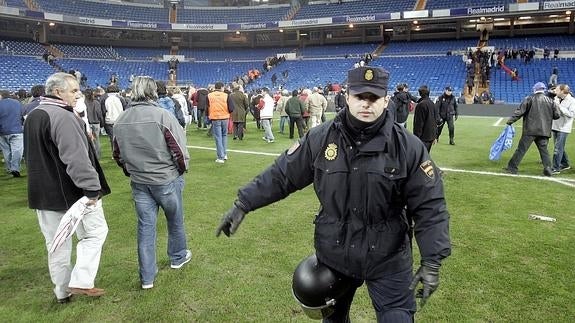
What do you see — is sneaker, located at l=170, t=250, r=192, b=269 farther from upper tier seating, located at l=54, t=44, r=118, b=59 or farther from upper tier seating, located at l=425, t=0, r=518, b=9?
upper tier seating, located at l=54, t=44, r=118, b=59

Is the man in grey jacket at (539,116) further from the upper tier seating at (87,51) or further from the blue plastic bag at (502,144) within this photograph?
the upper tier seating at (87,51)

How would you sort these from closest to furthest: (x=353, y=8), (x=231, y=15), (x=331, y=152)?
(x=331, y=152)
(x=353, y=8)
(x=231, y=15)

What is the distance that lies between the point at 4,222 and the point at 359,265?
5.67 metres

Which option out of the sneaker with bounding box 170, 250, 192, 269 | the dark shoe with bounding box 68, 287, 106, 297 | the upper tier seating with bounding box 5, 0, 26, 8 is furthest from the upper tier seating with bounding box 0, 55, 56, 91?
the dark shoe with bounding box 68, 287, 106, 297

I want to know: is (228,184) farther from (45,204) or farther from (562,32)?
(562,32)

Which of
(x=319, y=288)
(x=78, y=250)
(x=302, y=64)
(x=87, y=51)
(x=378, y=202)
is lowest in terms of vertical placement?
(x=78, y=250)

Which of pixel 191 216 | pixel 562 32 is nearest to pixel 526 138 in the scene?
pixel 191 216

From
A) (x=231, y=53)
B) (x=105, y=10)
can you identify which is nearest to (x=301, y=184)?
(x=231, y=53)

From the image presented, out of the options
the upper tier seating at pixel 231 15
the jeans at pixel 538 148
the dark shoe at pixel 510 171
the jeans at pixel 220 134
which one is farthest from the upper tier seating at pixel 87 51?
the jeans at pixel 538 148

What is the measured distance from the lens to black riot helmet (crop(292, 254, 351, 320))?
2.55 meters

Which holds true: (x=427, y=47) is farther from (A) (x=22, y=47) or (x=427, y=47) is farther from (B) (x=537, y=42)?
(A) (x=22, y=47)

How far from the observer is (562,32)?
3447 centimetres

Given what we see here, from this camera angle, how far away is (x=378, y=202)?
2.32m

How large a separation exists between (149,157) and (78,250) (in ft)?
3.17
